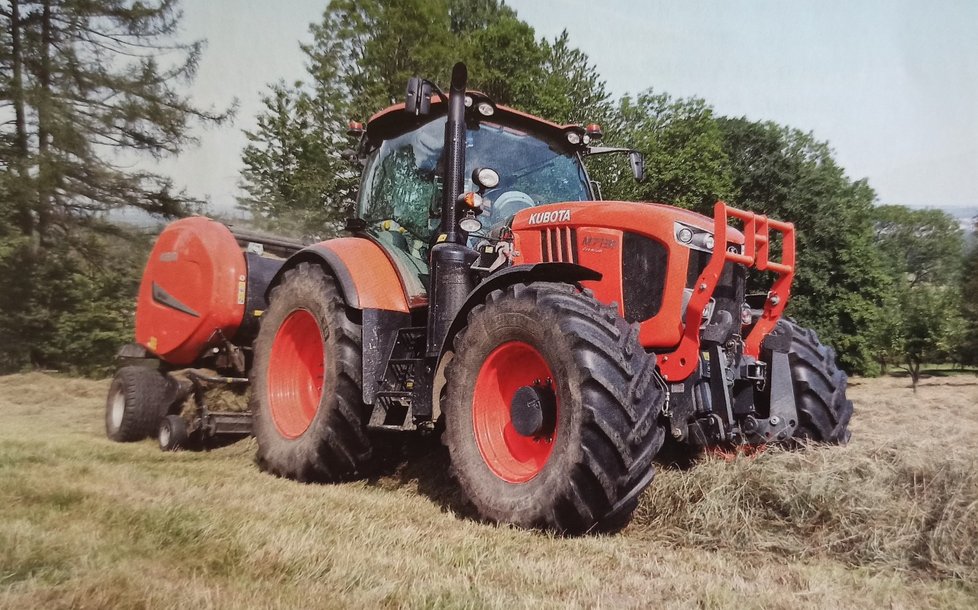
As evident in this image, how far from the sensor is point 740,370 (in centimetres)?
416

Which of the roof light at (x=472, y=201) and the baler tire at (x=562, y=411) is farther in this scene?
the roof light at (x=472, y=201)

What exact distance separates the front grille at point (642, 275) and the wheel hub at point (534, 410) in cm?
79

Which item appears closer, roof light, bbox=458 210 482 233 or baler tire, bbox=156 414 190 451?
roof light, bbox=458 210 482 233

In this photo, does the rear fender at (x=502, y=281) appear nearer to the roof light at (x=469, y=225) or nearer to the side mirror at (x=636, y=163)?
the roof light at (x=469, y=225)

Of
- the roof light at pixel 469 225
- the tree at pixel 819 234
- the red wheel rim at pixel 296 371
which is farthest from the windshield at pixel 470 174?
the tree at pixel 819 234

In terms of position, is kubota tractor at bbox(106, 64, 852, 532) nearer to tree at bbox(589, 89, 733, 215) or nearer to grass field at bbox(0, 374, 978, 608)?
grass field at bbox(0, 374, 978, 608)

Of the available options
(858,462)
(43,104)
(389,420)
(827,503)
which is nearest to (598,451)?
(827,503)

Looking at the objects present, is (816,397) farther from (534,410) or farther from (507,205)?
(507,205)

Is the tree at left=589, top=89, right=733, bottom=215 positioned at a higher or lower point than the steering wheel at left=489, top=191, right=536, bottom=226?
higher

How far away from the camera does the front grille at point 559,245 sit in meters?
4.26

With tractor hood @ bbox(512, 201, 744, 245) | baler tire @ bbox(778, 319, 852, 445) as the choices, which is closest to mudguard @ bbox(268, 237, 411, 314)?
tractor hood @ bbox(512, 201, 744, 245)

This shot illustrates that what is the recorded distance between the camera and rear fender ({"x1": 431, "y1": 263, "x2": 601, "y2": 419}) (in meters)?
3.63

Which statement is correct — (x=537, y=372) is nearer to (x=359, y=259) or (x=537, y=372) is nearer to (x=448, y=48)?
(x=359, y=259)

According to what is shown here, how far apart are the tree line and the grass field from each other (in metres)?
3.44
